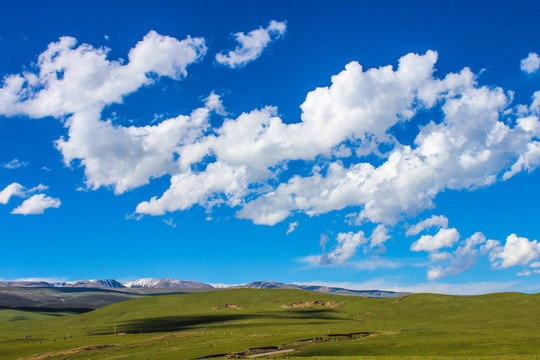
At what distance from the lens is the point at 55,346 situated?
Result: 115625 mm

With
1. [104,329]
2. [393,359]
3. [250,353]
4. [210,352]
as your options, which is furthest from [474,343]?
[104,329]

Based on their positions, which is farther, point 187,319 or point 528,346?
point 187,319

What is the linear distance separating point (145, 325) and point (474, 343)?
142433 millimetres

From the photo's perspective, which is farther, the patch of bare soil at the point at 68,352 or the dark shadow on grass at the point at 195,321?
the dark shadow on grass at the point at 195,321

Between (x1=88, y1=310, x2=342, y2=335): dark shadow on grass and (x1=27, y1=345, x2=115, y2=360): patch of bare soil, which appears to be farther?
(x1=88, y1=310, x2=342, y2=335): dark shadow on grass

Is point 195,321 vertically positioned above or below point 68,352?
below

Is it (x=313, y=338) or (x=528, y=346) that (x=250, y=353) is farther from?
(x=528, y=346)

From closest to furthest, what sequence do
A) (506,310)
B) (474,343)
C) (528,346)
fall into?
(528,346) < (474,343) < (506,310)

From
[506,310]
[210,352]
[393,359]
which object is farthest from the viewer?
[506,310]

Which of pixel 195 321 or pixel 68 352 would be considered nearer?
pixel 68 352

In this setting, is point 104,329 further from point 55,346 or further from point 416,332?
point 416,332

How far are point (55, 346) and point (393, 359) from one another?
97659 millimetres

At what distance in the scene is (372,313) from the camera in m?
191

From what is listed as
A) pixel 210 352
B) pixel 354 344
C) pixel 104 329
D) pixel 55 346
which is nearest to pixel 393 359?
pixel 354 344
